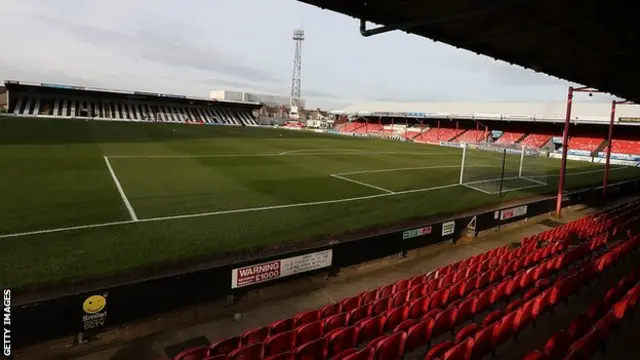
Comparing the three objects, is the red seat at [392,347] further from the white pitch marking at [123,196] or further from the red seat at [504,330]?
the white pitch marking at [123,196]

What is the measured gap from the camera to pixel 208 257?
9.85 meters

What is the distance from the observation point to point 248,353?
4887mm

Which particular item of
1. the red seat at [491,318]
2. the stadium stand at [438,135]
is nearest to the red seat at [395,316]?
the red seat at [491,318]

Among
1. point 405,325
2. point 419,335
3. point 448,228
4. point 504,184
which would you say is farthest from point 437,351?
point 504,184

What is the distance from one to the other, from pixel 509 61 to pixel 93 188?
50.5 ft

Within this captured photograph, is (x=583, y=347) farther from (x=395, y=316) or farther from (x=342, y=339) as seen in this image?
(x=342, y=339)

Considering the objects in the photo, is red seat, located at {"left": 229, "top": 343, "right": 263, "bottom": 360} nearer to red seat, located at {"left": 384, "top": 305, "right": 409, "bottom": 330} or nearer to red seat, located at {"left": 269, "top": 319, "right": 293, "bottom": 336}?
red seat, located at {"left": 269, "top": 319, "right": 293, "bottom": 336}

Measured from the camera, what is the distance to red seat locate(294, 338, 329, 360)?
488cm

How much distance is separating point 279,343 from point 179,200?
11.0m

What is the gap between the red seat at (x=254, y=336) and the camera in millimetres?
5414

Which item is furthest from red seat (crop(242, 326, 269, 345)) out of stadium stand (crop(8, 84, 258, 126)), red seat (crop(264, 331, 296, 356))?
stadium stand (crop(8, 84, 258, 126))

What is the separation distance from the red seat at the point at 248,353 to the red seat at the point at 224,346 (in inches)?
14.5

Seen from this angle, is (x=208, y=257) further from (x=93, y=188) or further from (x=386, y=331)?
(x=93, y=188)

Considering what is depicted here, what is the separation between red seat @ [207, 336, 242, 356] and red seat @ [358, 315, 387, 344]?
1.68 m
